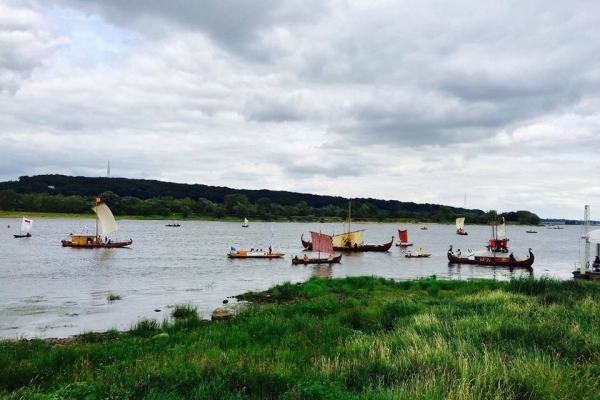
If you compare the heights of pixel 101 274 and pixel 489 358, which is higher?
pixel 489 358

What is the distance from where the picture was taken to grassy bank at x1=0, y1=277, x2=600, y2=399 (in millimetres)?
7289

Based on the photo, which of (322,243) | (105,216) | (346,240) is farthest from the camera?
(346,240)

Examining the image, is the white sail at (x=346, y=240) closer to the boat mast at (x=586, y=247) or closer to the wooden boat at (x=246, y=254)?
the wooden boat at (x=246, y=254)

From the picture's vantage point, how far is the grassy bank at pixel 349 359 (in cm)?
729

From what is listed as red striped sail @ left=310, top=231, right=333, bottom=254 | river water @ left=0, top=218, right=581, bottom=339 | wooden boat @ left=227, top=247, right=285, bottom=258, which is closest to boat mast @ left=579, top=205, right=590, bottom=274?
river water @ left=0, top=218, right=581, bottom=339

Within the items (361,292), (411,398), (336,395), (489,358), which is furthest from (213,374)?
(361,292)

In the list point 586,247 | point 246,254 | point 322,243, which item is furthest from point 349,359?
point 246,254

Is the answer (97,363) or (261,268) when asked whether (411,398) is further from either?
(261,268)

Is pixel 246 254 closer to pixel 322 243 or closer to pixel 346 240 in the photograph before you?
pixel 322 243

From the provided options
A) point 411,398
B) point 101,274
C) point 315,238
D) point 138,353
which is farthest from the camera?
point 315,238

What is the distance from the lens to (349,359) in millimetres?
9359

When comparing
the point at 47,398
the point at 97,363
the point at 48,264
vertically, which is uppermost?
the point at 47,398

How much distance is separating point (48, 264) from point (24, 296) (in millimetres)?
23474

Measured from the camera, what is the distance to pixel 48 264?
52656mm
